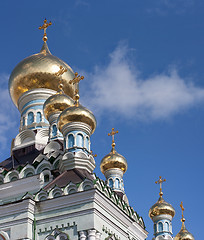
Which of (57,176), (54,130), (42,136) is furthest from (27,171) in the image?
(42,136)

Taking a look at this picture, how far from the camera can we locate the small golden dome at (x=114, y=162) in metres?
18.6

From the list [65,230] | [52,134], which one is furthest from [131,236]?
[52,134]

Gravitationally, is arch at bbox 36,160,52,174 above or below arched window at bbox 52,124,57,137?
below

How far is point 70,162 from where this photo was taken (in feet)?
44.9

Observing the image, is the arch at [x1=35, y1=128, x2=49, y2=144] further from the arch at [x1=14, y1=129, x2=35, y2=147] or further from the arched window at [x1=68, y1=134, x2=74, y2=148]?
the arched window at [x1=68, y1=134, x2=74, y2=148]

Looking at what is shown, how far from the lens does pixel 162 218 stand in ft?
64.2

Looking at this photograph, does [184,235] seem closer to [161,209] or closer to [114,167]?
[161,209]

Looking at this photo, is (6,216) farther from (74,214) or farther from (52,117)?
(52,117)

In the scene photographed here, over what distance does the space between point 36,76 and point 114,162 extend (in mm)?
3619

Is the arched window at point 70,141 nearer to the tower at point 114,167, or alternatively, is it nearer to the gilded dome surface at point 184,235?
the tower at point 114,167

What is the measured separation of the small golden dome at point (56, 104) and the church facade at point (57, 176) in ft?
0.09

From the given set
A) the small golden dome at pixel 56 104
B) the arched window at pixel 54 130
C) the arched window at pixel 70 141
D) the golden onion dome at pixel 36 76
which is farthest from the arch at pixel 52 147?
the golden onion dome at pixel 36 76

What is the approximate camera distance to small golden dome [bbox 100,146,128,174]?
1856 cm

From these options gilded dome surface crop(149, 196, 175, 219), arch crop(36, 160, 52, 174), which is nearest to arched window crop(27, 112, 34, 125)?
arch crop(36, 160, 52, 174)
